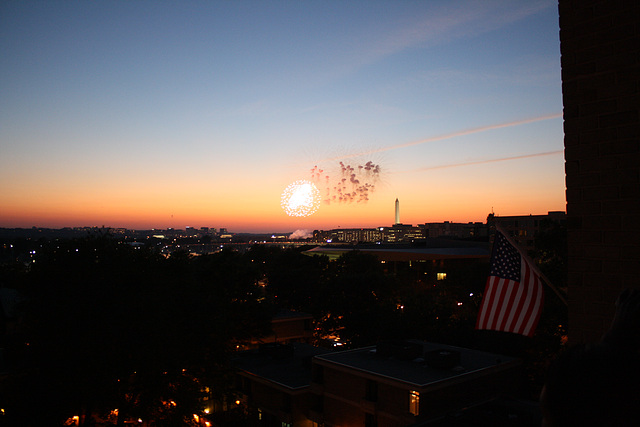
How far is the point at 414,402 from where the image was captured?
63.7ft

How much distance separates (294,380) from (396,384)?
22.4 ft

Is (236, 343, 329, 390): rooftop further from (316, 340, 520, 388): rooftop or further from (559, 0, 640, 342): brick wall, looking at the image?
(559, 0, 640, 342): brick wall

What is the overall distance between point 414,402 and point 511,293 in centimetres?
1361

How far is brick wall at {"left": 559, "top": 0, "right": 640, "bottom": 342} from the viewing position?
4.17 m

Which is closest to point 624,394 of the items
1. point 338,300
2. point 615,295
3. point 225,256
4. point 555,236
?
point 615,295

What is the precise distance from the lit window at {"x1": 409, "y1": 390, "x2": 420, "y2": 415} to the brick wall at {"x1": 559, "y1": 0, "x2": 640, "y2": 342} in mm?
16116

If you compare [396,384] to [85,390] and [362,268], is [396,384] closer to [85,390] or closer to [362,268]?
[85,390]

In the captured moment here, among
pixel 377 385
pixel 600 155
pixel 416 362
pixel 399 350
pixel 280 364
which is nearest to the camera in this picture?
pixel 600 155

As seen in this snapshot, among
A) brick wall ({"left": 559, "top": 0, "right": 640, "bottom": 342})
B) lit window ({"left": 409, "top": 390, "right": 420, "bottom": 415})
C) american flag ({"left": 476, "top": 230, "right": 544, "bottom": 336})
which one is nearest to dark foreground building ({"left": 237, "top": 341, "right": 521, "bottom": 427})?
lit window ({"left": 409, "top": 390, "right": 420, "bottom": 415})

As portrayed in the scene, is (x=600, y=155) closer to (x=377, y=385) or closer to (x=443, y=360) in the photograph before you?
(x=377, y=385)

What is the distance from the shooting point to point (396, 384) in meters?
19.9

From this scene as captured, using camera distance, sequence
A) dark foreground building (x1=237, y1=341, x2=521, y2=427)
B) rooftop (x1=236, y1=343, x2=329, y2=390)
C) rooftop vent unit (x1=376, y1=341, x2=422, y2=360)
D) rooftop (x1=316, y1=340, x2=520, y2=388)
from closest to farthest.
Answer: dark foreground building (x1=237, y1=341, x2=521, y2=427)
rooftop (x1=316, y1=340, x2=520, y2=388)
rooftop vent unit (x1=376, y1=341, x2=422, y2=360)
rooftop (x1=236, y1=343, x2=329, y2=390)

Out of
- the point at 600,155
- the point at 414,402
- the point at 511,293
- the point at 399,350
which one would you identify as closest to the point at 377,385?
the point at 414,402

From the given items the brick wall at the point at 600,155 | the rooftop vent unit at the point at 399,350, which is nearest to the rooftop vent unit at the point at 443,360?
the rooftop vent unit at the point at 399,350
